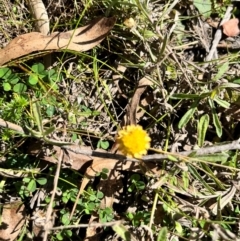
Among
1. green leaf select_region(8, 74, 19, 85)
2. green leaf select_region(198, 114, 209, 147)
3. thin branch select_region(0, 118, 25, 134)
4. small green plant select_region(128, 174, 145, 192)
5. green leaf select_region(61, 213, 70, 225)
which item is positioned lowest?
green leaf select_region(61, 213, 70, 225)

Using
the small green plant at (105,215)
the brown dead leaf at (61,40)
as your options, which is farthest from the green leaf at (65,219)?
the brown dead leaf at (61,40)

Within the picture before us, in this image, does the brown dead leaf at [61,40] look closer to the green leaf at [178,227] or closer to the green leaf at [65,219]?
the green leaf at [65,219]

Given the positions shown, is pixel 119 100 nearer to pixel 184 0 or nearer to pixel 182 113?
pixel 182 113

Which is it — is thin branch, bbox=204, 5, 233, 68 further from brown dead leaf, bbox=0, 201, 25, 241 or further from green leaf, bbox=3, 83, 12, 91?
brown dead leaf, bbox=0, 201, 25, 241

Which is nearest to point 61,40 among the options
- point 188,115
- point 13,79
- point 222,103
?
point 13,79

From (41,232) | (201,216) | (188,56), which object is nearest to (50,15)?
(188,56)

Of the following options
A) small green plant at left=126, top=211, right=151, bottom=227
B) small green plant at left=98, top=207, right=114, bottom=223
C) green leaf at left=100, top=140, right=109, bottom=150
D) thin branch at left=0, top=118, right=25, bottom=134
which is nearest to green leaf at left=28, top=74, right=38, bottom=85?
thin branch at left=0, top=118, right=25, bottom=134

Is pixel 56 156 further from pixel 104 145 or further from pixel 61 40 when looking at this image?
pixel 61 40
